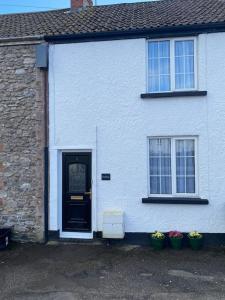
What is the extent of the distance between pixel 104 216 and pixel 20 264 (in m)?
2.47

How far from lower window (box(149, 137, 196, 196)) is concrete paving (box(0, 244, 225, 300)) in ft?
5.49

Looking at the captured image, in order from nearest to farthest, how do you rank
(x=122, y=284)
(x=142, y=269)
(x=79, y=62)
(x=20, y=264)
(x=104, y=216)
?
(x=122, y=284) < (x=142, y=269) < (x=20, y=264) < (x=104, y=216) < (x=79, y=62)

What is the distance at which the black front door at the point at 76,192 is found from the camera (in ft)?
31.7

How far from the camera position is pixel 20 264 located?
305 inches

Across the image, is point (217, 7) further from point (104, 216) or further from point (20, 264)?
point (20, 264)

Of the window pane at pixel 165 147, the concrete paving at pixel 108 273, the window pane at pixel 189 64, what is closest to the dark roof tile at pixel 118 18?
the window pane at pixel 189 64

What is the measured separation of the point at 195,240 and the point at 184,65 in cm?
478

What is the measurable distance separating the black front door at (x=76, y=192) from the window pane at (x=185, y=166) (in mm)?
2551

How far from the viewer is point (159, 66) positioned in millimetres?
9523

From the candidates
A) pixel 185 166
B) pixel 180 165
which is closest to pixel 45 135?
pixel 180 165

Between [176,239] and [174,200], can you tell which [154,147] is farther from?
[176,239]

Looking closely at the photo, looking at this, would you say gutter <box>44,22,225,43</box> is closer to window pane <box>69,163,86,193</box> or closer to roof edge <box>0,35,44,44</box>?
roof edge <box>0,35,44,44</box>

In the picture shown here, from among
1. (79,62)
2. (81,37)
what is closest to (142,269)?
(79,62)

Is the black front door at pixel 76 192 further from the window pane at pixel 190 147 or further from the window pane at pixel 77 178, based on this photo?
the window pane at pixel 190 147
